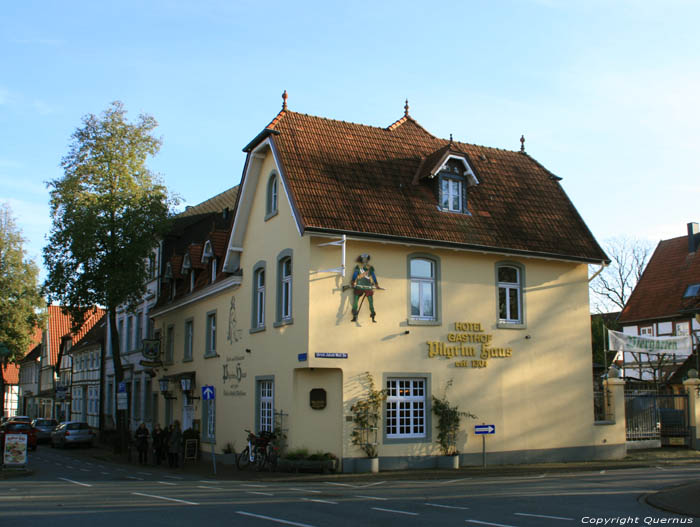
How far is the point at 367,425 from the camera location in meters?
20.7

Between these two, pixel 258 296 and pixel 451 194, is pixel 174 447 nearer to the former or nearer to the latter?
pixel 258 296

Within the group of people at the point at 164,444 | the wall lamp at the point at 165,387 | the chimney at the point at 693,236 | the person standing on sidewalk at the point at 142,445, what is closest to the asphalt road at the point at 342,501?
the group of people at the point at 164,444

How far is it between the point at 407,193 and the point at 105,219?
1384 cm

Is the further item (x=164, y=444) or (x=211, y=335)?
(x=211, y=335)

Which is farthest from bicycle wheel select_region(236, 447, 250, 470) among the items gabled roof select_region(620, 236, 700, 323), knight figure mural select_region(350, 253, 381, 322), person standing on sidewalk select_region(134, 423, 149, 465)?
gabled roof select_region(620, 236, 700, 323)

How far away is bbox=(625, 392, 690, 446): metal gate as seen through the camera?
25.6 metres

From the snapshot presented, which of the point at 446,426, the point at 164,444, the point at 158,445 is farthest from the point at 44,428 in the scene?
the point at 446,426

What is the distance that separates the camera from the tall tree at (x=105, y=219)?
3081 centimetres

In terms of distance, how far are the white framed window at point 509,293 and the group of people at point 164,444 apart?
38.0 feet

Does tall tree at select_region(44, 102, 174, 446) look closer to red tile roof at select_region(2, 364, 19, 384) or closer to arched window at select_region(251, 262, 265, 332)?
arched window at select_region(251, 262, 265, 332)

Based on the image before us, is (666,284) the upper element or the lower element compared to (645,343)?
upper

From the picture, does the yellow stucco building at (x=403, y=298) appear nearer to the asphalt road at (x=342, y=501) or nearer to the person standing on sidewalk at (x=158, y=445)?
the person standing on sidewalk at (x=158, y=445)

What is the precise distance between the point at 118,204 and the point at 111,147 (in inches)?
96.9

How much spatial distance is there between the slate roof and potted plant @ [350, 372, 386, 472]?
4483mm
